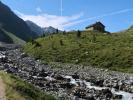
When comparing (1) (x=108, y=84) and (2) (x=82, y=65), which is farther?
(2) (x=82, y=65)

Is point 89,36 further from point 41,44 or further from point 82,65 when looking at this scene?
point 82,65

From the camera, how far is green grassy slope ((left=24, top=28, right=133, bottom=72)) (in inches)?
4190

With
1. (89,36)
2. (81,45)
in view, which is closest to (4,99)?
(81,45)

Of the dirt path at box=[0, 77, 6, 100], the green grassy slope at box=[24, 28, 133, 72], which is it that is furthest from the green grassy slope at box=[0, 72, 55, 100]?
the green grassy slope at box=[24, 28, 133, 72]

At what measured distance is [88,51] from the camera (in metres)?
122

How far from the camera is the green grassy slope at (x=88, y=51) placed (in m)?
106

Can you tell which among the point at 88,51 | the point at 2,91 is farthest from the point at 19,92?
the point at 88,51

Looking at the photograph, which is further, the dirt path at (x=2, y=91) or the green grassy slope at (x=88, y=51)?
the green grassy slope at (x=88, y=51)

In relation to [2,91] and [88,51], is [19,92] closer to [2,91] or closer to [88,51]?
[2,91]

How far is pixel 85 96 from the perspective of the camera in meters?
49.2

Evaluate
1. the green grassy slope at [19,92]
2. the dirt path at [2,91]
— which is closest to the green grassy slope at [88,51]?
the green grassy slope at [19,92]

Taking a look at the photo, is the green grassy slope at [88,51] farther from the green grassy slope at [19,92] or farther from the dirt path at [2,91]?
the dirt path at [2,91]

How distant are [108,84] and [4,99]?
35.8 meters

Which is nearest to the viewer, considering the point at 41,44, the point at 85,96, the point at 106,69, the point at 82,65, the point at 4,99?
the point at 4,99
